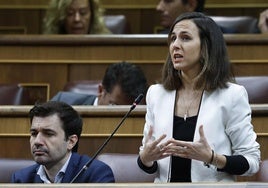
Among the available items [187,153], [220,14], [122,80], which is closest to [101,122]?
[122,80]

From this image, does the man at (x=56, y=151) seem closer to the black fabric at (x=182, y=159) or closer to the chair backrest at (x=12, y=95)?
the black fabric at (x=182, y=159)

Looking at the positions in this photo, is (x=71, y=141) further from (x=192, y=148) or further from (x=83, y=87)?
(x=83, y=87)

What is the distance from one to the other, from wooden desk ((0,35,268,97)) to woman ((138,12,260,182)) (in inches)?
23.6

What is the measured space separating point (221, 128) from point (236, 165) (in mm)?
63

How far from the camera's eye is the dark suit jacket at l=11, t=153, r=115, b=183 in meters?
1.23

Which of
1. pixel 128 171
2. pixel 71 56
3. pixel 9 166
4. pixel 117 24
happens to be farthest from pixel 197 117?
pixel 117 24

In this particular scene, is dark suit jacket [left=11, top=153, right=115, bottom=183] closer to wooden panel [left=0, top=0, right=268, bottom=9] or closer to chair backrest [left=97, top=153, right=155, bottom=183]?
chair backrest [left=97, top=153, right=155, bottom=183]

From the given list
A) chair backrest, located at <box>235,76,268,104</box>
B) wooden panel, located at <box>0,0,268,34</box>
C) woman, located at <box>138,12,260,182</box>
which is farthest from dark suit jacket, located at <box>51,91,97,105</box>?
wooden panel, located at <box>0,0,268,34</box>

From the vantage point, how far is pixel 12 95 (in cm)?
Result: 170

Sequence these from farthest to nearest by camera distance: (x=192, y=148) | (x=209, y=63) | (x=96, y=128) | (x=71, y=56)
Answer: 1. (x=71, y=56)
2. (x=96, y=128)
3. (x=209, y=63)
4. (x=192, y=148)

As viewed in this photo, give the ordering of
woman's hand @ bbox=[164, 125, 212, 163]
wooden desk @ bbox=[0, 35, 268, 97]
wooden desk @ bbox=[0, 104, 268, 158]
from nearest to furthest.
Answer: woman's hand @ bbox=[164, 125, 212, 163] → wooden desk @ bbox=[0, 104, 268, 158] → wooden desk @ bbox=[0, 35, 268, 97]

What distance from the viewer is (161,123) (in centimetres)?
118

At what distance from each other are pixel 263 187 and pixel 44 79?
101 cm

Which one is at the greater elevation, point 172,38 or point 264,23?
point 172,38
